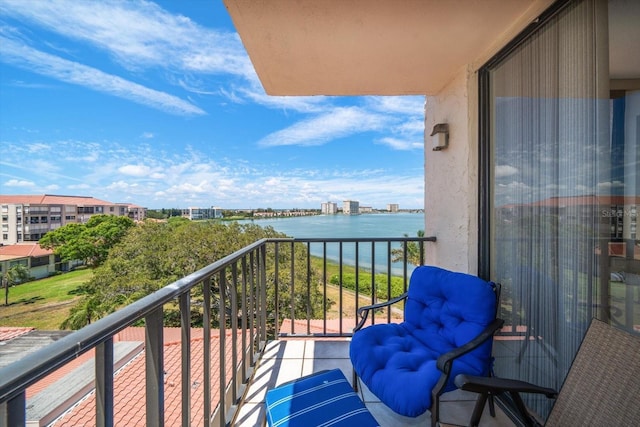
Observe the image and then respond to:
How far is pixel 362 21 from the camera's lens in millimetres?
1901

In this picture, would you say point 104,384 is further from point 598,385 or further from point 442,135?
point 442,135

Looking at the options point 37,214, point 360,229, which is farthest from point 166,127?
point 360,229

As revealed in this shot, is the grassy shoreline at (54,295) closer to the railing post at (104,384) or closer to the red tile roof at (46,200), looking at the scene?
the red tile roof at (46,200)

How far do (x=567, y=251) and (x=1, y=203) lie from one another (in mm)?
33978

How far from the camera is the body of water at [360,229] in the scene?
137 inches

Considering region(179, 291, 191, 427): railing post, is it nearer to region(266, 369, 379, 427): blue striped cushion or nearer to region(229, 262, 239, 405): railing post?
region(266, 369, 379, 427): blue striped cushion

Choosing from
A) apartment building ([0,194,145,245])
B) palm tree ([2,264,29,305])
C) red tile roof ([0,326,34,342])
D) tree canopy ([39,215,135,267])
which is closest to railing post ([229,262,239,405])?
red tile roof ([0,326,34,342])

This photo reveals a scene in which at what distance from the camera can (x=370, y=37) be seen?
2.07 meters

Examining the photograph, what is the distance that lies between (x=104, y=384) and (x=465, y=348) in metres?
1.66

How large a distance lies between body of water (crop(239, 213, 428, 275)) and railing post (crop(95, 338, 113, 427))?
8.03 feet

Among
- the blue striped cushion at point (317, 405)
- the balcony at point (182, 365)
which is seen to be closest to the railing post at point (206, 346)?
the balcony at point (182, 365)

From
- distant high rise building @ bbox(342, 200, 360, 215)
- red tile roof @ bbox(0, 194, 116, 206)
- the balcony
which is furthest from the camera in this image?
red tile roof @ bbox(0, 194, 116, 206)

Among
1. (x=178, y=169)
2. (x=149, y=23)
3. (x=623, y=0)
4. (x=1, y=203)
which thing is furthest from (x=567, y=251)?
(x=178, y=169)

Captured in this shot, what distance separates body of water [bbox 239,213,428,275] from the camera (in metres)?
3.48
